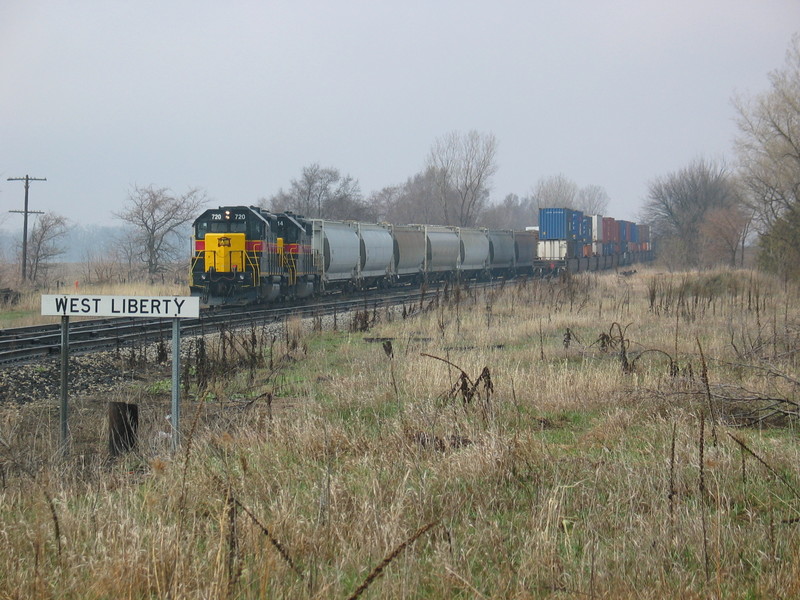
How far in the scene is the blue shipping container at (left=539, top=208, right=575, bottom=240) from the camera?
45750mm

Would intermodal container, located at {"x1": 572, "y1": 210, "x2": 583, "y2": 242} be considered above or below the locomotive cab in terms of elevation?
above

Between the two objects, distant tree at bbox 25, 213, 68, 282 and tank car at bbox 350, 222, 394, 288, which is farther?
distant tree at bbox 25, 213, 68, 282

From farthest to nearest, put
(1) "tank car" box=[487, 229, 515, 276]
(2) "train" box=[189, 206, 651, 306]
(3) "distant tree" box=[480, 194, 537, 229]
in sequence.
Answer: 1. (3) "distant tree" box=[480, 194, 537, 229]
2. (1) "tank car" box=[487, 229, 515, 276]
3. (2) "train" box=[189, 206, 651, 306]

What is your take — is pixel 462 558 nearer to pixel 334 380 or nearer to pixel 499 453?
pixel 499 453

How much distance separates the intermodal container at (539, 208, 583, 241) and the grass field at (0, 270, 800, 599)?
36.6 meters

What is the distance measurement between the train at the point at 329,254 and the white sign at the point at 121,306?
57.6 feet

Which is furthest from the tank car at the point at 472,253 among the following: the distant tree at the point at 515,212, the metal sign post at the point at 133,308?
the distant tree at the point at 515,212

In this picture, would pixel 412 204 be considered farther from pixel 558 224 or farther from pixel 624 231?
pixel 558 224

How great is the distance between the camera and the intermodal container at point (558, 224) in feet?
150

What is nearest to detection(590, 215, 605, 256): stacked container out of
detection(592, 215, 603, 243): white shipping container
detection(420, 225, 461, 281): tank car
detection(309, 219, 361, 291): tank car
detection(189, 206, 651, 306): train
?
detection(592, 215, 603, 243): white shipping container

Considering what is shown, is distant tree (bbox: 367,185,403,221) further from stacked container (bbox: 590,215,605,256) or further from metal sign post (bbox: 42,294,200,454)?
metal sign post (bbox: 42,294,200,454)

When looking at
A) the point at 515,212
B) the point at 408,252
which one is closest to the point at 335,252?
the point at 408,252

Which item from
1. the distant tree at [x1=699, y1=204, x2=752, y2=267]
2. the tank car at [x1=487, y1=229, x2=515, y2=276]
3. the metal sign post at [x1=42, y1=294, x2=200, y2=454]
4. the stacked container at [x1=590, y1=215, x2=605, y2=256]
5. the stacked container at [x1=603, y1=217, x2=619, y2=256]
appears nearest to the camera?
the metal sign post at [x1=42, y1=294, x2=200, y2=454]

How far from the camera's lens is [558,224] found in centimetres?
4606
